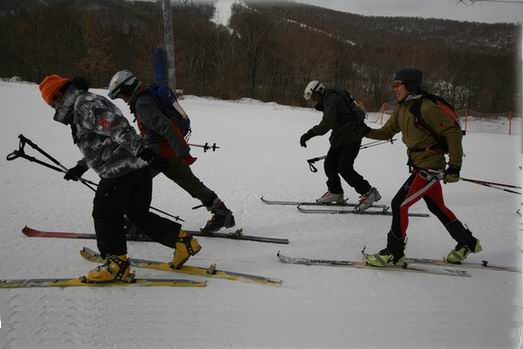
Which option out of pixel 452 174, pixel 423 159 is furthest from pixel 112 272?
pixel 452 174

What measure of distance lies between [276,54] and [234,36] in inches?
191

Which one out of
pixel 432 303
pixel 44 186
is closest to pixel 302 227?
pixel 432 303

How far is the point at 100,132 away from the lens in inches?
100

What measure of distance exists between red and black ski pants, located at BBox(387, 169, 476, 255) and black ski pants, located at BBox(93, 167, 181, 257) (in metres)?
1.94

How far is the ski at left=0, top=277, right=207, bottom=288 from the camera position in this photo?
8.82 feet

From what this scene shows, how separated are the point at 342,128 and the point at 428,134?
1.60m

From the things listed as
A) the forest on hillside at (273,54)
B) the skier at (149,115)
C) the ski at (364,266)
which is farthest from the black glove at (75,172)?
the forest on hillside at (273,54)

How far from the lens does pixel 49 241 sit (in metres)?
3.49

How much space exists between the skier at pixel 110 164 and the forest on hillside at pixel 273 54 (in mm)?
27388

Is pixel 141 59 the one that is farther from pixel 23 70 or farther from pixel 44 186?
pixel 44 186

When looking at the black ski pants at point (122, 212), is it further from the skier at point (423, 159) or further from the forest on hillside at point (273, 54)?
the forest on hillside at point (273, 54)

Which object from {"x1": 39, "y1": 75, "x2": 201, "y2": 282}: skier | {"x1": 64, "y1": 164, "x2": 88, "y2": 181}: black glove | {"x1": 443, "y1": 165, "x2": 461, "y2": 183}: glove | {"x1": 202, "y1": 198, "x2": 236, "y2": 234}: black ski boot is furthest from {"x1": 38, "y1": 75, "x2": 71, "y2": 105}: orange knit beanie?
{"x1": 443, "y1": 165, "x2": 461, "y2": 183}: glove

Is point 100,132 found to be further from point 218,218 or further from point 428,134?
point 428,134

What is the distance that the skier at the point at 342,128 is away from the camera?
4.45 metres
